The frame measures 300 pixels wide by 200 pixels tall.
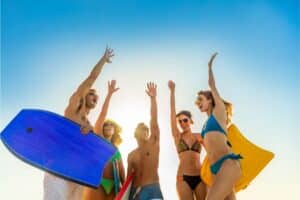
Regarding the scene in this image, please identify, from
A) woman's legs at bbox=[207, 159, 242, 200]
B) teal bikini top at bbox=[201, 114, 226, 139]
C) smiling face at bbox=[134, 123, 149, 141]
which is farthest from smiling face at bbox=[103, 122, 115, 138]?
woman's legs at bbox=[207, 159, 242, 200]

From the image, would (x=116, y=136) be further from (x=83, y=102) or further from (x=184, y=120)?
(x=83, y=102)

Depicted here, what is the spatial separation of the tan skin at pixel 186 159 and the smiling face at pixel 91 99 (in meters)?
2.10

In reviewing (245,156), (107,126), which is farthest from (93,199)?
(245,156)

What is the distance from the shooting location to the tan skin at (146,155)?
30.6 ft

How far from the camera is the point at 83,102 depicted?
8.46 m

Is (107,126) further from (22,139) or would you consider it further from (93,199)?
(22,139)

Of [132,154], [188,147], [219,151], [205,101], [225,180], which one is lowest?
[225,180]

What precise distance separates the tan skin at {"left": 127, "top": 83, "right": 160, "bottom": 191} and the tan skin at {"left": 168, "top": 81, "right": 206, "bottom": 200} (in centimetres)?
53

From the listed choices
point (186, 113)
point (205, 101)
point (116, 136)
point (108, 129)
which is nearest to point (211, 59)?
point (205, 101)

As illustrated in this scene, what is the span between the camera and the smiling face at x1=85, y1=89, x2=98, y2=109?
872cm

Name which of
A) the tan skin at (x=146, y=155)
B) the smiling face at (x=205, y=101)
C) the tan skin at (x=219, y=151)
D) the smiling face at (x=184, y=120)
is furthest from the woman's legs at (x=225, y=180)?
the smiling face at (x=184, y=120)

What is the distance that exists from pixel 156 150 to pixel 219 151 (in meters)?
2.51

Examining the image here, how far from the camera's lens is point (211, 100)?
25.9 feet

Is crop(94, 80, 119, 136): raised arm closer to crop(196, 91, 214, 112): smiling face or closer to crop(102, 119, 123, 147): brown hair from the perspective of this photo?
crop(102, 119, 123, 147): brown hair
